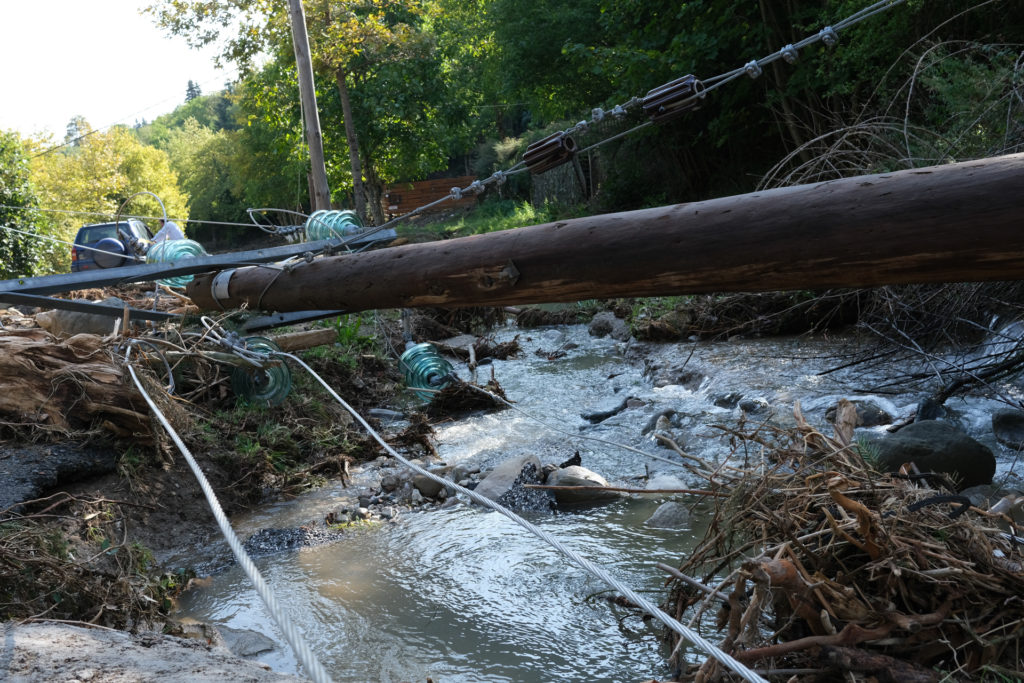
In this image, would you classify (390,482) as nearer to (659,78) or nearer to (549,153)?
(549,153)

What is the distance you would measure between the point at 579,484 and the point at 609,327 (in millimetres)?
7515

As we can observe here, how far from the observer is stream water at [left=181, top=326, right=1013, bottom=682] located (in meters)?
3.55

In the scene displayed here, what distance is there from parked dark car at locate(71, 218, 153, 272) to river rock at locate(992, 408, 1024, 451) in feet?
25.4

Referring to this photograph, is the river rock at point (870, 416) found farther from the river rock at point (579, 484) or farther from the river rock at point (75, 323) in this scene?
the river rock at point (75, 323)

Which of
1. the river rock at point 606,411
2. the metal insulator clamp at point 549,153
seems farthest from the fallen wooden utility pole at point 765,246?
the river rock at point 606,411

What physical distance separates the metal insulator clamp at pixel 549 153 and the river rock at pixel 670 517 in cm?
227

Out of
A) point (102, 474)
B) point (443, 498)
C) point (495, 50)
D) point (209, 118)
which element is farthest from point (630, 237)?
point (209, 118)

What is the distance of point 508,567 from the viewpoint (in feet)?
→ 14.8

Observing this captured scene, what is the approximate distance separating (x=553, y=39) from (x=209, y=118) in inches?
3693

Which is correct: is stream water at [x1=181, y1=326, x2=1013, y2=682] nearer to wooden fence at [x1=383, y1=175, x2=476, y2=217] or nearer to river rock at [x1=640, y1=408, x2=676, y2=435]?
river rock at [x1=640, y1=408, x2=676, y2=435]

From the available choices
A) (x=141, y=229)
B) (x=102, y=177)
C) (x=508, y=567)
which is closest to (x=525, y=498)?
(x=508, y=567)

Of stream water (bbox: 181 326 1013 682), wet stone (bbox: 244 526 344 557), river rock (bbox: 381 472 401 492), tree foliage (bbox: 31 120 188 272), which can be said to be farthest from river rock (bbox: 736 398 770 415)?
tree foliage (bbox: 31 120 188 272)

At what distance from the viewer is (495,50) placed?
33750 millimetres

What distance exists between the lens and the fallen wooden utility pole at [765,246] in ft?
9.37
